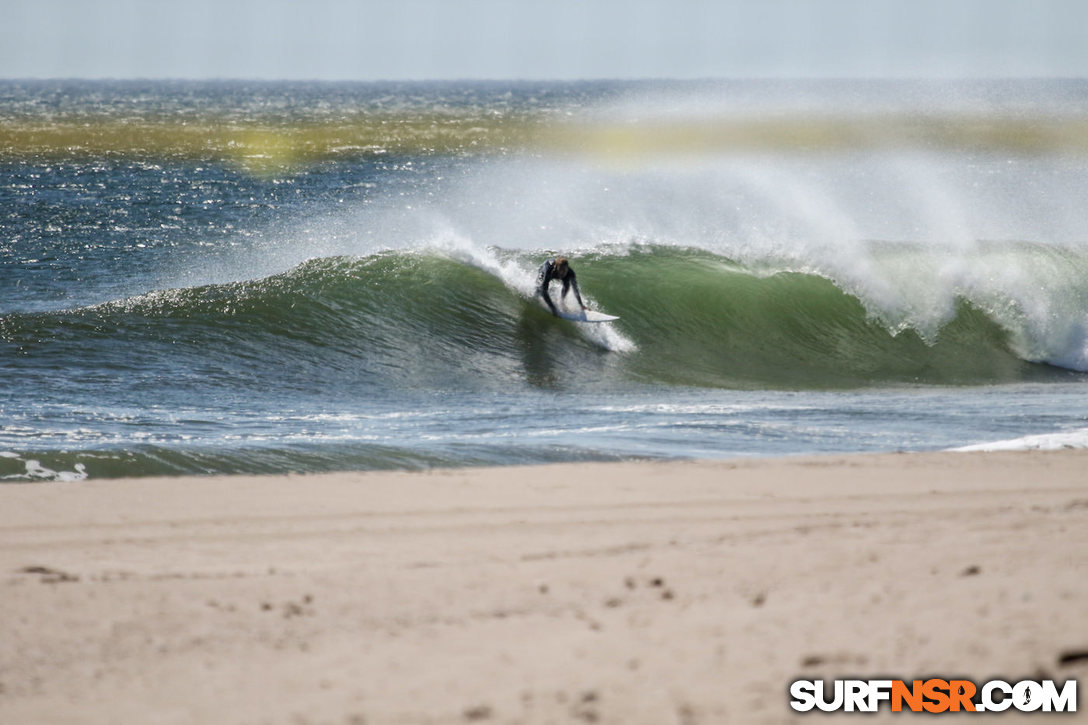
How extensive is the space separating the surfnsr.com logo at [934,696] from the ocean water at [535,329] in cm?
473

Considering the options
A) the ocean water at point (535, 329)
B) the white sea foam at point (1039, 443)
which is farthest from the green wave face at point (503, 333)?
the white sea foam at point (1039, 443)

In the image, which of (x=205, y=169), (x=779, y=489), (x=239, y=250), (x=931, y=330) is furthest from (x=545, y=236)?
(x=205, y=169)

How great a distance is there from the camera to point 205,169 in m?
42.3

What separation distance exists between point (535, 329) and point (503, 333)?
442 millimetres

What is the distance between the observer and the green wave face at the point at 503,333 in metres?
12.1

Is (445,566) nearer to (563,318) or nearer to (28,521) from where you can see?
(28,521)

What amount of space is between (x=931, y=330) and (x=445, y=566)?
1130 cm

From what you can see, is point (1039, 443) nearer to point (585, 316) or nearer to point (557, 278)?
point (585, 316)

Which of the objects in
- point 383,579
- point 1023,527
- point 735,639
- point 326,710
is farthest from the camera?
point 1023,527

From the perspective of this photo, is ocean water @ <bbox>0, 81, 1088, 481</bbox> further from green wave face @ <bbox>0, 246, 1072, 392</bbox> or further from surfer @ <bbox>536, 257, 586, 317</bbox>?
surfer @ <bbox>536, 257, 586, 317</bbox>

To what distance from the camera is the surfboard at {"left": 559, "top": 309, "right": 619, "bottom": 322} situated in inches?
549

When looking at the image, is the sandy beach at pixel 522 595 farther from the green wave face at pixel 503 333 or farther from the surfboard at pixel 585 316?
the surfboard at pixel 585 316

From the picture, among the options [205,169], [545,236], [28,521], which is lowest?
[28,521]

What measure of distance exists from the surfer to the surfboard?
0.08 m
